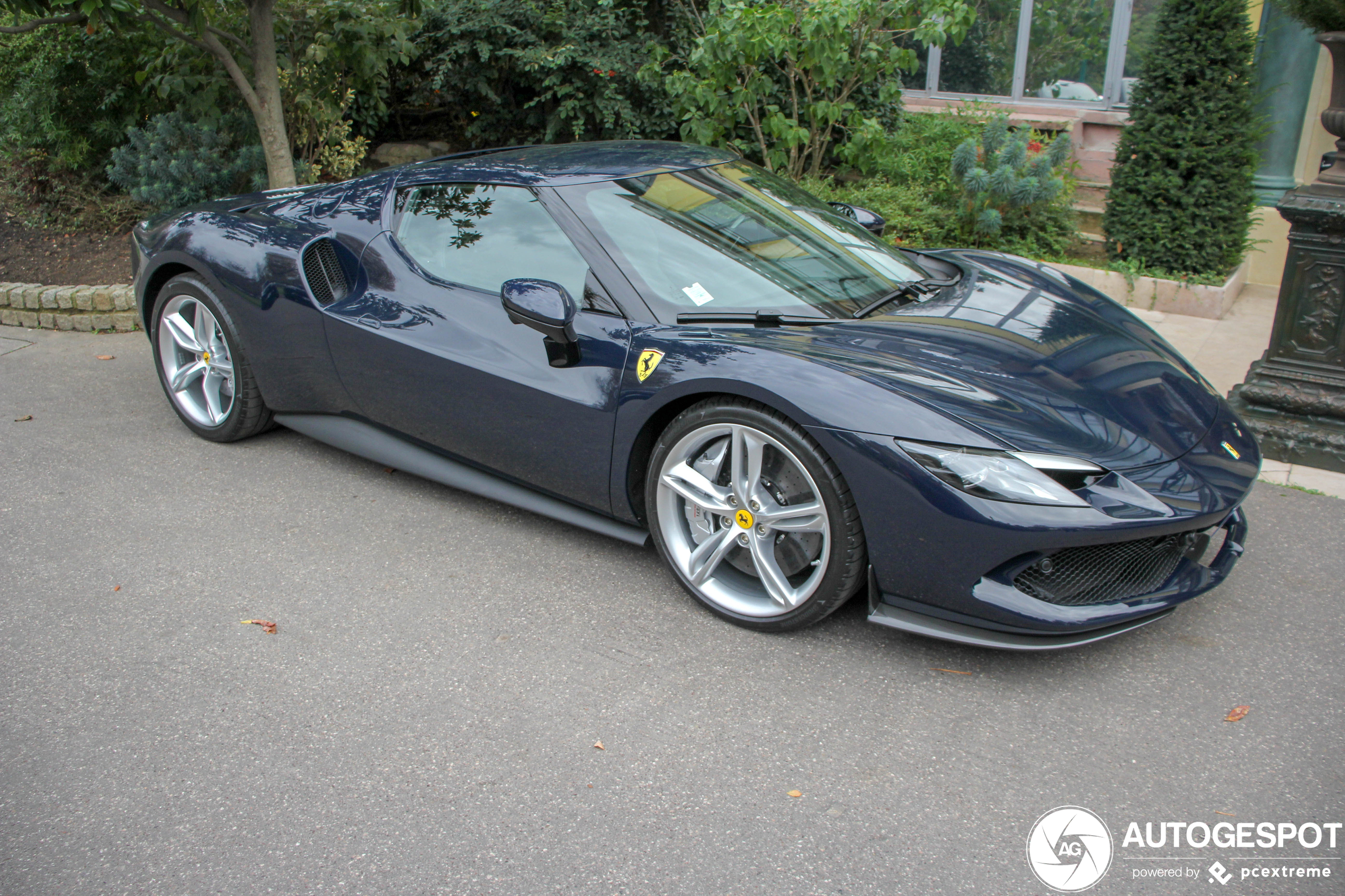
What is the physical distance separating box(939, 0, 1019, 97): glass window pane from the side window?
6837 millimetres

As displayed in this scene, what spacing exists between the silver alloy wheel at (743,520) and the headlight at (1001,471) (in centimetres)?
34

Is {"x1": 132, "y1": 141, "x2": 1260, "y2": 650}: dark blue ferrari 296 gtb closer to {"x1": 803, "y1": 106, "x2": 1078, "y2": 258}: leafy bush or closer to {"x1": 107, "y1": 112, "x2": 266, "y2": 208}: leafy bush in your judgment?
{"x1": 803, "y1": 106, "x2": 1078, "y2": 258}: leafy bush

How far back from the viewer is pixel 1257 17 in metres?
6.99

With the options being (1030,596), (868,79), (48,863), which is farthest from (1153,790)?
(868,79)

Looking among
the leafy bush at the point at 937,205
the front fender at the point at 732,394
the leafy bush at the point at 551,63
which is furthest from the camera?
the leafy bush at the point at 551,63

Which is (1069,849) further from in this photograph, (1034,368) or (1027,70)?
(1027,70)

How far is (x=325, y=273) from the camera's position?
3.74 meters

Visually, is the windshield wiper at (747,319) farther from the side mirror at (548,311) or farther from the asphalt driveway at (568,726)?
the asphalt driveway at (568,726)

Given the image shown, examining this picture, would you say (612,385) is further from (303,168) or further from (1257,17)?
(1257,17)

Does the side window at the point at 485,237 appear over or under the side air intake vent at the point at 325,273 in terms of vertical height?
over

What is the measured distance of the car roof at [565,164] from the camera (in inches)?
135

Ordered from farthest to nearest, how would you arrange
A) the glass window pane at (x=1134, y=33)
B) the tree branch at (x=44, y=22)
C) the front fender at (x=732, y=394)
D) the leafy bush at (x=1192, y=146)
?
the glass window pane at (x=1134, y=33) → the leafy bush at (x=1192, y=146) → the tree branch at (x=44, y=22) → the front fender at (x=732, y=394)

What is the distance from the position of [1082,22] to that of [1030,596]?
308 inches

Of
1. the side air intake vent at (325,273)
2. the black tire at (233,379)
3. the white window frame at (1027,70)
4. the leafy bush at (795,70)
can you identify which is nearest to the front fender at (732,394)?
the side air intake vent at (325,273)
